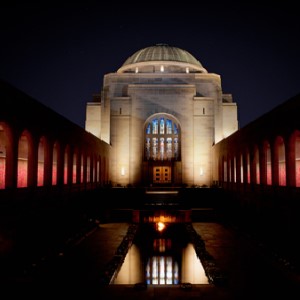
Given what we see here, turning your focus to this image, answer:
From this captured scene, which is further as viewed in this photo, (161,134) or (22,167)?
(161,134)

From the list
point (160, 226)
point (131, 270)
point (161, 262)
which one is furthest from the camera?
point (160, 226)

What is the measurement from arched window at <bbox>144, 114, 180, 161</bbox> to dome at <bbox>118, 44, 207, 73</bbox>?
7761 mm

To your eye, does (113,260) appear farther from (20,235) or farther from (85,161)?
(85,161)

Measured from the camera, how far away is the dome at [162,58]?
39344 millimetres

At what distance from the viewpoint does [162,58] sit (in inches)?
1561

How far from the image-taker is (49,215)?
16.1m

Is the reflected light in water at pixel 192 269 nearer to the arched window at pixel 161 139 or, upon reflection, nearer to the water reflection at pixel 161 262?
the water reflection at pixel 161 262

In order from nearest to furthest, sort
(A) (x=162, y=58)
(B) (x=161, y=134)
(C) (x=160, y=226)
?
(C) (x=160, y=226)
(B) (x=161, y=134)
(A) (x=162, y=58)

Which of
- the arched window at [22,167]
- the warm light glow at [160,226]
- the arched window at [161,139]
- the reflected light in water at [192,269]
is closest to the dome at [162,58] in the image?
the arched window at [161,139]

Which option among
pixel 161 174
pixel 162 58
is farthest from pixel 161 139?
pixel 162 58

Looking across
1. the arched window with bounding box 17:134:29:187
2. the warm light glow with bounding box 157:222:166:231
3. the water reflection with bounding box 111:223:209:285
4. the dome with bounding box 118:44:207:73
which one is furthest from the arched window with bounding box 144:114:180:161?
the arched window with bounding box 17:134:29:187

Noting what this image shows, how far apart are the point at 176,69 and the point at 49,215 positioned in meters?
26.3

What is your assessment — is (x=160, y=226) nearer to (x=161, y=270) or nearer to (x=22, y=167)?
(x=22, y=167)

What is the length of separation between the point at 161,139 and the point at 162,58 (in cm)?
1012
